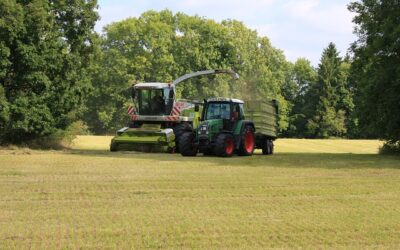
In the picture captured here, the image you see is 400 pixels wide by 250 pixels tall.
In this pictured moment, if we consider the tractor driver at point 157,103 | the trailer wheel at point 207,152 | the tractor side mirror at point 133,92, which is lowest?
the trailer wheel at point 207,152

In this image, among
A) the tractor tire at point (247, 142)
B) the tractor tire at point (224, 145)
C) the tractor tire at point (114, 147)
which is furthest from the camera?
the tractor tire at point (114, 147)

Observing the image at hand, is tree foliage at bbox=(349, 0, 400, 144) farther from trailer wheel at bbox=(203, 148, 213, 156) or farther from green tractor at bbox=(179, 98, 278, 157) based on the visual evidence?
trailer wheel at bbox=(203, 148, 213, 156)

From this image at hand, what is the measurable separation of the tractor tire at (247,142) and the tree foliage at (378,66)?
558 cm

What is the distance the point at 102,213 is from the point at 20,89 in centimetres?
1935

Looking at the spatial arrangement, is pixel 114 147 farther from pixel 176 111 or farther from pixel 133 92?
pixel 176 111

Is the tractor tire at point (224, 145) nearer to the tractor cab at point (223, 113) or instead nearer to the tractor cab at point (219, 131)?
the tractor cab at point (219, 131)

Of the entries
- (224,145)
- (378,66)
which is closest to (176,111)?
(224,145)

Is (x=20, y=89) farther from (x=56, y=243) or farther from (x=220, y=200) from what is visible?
(x=56, y=243)

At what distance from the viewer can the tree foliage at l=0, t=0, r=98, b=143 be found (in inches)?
1021

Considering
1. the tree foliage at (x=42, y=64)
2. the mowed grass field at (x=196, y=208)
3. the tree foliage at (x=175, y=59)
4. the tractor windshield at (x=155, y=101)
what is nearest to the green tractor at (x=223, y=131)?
the tractor windshield at (x=155, y=101)

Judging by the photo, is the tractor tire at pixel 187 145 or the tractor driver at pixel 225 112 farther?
the tractor driver at pixel 225 112

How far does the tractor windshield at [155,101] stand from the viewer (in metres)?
27.8

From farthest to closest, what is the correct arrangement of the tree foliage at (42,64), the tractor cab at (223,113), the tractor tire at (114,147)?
the tractor tire at (114,147)
the tree foliage at (42,64)
the tractor cab at (223,113)

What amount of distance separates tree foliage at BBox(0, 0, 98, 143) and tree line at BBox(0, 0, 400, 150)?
5 cm
